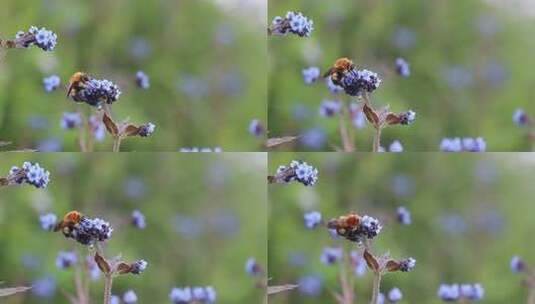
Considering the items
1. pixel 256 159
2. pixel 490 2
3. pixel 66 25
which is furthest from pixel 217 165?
pixel 490 2

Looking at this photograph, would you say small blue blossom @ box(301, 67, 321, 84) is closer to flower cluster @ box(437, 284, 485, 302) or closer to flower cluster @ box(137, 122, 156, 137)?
flower cluster @ box(137, 122, 156, 137)

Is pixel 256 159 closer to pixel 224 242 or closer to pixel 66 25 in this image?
pixel 224 242

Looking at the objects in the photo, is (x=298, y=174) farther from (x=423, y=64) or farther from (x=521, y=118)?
(x=521, y=118)

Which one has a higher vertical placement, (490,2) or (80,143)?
(490,2)

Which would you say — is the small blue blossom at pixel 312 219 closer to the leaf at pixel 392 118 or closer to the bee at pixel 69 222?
the leaf at pixel 392 118

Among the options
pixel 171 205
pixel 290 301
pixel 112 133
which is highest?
pixel 112 133

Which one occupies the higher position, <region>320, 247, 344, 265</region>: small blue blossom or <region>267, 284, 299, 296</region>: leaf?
<region>320, 247, 344, 265</region>: small blue blossom

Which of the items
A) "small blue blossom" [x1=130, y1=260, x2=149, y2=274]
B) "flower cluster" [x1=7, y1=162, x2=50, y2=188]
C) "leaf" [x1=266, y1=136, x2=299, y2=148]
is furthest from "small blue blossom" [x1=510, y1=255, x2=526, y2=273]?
"flower cluster" [x1=7, y1=162, x2=50, y2=188]

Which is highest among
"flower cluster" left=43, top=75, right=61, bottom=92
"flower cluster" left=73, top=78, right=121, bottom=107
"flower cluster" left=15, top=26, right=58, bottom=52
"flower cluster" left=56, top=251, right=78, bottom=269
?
"flower cluster" left=15, top=26, right=58, bottom=52
